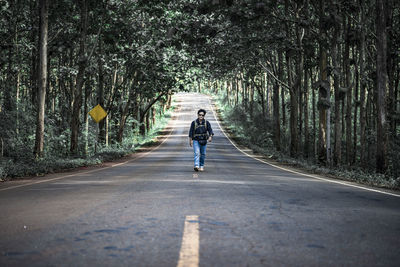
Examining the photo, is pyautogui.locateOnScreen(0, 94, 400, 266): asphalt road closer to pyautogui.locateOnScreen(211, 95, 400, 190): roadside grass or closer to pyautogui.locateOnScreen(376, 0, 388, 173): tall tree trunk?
pyautogui.locateOnScreen(211, 95, 400, 190): roadside grass

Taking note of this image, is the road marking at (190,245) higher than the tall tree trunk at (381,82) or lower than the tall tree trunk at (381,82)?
lower

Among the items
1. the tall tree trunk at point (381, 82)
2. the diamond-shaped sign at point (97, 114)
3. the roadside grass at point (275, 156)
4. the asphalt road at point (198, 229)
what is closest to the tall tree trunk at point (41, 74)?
the diamond-shaped sign at point (97, 114)

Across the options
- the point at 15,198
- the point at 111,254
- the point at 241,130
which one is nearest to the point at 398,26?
the point at 15,198

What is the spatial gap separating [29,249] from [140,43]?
83.3 ft

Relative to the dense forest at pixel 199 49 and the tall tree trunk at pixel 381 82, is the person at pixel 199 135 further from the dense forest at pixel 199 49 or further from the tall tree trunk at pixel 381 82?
the tall tree trunk at pixel 381 82

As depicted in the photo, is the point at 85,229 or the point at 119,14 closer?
the point at 85,229

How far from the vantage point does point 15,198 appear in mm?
8219

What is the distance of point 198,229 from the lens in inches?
201

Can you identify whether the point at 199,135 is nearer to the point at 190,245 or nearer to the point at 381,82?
the point at 381,82

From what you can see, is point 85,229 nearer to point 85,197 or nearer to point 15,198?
point 85,197

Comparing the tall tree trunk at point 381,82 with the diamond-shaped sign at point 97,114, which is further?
the diamond-shaped sign at point 97,114

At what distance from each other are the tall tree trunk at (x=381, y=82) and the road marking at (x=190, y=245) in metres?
13.4

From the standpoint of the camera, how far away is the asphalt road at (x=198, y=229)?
398cm

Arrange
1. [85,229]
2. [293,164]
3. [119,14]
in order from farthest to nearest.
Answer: [119,14]
[293,164]
[85,229]
